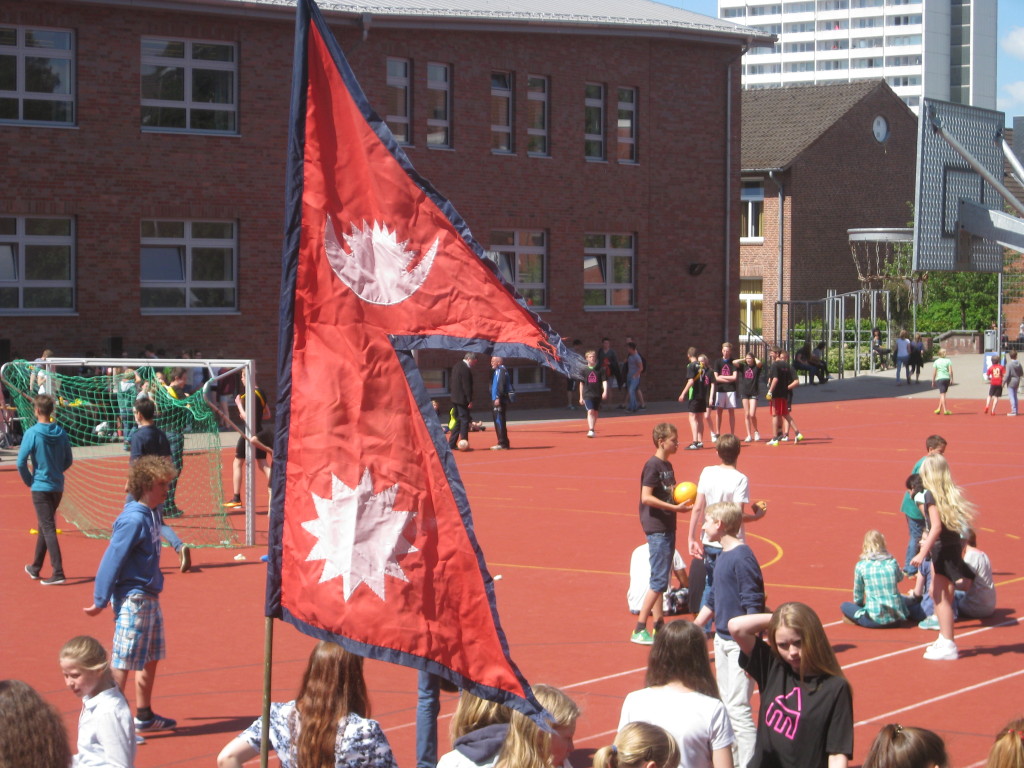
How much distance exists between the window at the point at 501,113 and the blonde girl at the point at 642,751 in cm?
3062

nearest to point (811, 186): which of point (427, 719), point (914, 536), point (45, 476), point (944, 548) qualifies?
point (914, 536)

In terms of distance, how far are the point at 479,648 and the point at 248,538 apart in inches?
444

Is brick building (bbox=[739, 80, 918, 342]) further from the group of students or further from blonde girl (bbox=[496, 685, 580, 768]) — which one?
blonde girl (bbox=[496, 685, 580, 768])

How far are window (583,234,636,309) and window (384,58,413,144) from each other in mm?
6274

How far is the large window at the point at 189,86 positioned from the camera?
96.7ft

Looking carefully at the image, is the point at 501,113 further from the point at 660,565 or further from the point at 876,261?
the point at 876,261

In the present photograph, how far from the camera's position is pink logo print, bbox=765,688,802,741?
5770mm

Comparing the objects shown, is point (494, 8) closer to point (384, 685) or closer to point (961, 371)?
point (961, 371)

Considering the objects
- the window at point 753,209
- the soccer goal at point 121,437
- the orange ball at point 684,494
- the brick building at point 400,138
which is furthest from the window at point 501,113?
the window at point 753,209

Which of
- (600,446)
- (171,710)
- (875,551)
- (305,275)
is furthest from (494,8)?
(305,275)

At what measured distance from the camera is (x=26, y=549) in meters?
15.1

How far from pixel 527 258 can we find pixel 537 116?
12.5ft

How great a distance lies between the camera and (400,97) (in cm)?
3281

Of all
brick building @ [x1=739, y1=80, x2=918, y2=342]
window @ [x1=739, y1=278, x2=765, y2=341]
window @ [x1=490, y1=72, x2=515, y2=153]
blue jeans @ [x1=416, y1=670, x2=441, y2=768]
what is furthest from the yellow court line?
window @ [x1=739, y1=278, x2=765, y2=341]
